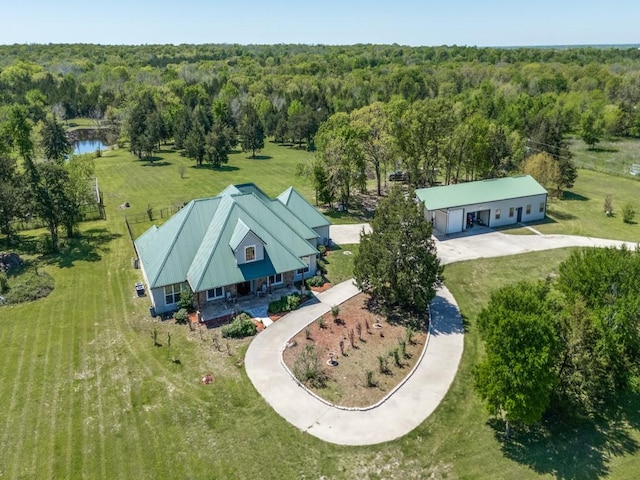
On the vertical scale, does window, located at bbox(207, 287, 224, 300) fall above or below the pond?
below

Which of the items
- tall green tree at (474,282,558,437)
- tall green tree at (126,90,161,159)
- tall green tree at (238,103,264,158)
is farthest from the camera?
tall green tree at (238,103,264,158)

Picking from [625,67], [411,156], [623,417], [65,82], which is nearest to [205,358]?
[623,417]

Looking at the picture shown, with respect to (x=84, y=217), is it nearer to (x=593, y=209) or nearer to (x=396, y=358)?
(x=396, y=358)

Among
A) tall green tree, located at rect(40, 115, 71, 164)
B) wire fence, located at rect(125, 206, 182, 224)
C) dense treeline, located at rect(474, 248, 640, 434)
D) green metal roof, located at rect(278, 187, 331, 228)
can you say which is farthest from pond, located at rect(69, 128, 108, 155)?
dense treeline, located at rect(474, 248, 640, 434)

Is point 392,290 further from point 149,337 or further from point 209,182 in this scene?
point 209,182

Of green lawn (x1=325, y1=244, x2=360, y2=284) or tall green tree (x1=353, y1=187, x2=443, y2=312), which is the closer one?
tall green tree (x1=353, y1=187, x2=443, y2=312)

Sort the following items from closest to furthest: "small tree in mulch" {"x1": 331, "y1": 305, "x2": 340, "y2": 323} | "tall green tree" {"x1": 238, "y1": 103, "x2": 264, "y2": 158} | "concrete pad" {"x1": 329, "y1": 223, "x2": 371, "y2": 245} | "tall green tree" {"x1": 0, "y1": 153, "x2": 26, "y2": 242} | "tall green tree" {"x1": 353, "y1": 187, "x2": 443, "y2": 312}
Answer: "tall green tree" {"x1": 353, "y1": 187, "x2": 443, "y2": 312} → "small tree in mulch" {"x1": 331, "y1": 305, "x2": 340, "y2": 323} → "tall green tree" {"x1": 0, "y1": 153, "x2": 26, "y2": 242} → "concrete pad" {"x1": 329, "y1": 223, "x2": 371, "y2": 245} → "tall green tree" {"x1": 238, "y1": 103, "x2": 264, "y2": 158}

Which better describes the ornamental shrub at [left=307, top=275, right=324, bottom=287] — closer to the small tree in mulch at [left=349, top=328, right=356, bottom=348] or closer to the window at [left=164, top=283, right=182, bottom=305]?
the small tree in mulch at [left=349, top=328, right=356, bottom=348]
